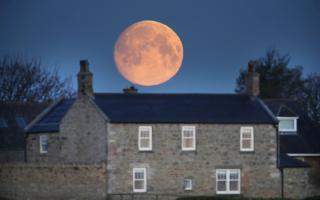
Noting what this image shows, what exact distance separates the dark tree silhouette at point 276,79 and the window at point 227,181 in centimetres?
3716

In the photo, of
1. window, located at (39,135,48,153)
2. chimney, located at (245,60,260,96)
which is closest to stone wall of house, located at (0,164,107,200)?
window, located at (39,135,48,153)

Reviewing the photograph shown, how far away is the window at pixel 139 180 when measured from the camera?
6269 centimetres

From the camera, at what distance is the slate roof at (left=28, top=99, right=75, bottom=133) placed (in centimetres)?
6850

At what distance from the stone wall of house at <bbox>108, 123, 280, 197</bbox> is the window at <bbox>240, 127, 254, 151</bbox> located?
0.28 metres

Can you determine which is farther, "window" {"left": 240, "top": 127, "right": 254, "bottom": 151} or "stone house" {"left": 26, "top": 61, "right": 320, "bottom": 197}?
"window" {"left": 240, "top": 127, "right": 254, "bottom": 151}

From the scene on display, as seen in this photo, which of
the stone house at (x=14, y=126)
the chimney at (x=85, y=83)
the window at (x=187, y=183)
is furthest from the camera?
the stone house at (x=14, y=126)

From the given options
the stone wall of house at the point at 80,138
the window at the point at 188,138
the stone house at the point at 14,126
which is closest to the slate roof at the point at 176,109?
the window at the point at 188,138

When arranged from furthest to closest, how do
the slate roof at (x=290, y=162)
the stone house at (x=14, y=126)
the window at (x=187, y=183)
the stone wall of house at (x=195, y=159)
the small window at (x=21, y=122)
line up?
the small window at (x=21, y=122) < the stone house at (x=14, y=126) < the slate roof at (x=290, y=162) < the window at (x=187, y=183) < the stone wall of house at (x=195, y=159)

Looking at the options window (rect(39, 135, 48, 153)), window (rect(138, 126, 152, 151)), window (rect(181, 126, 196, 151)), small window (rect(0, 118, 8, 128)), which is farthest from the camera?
small window (rect(0, 118, 8, 128))

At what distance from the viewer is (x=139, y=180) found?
206ft

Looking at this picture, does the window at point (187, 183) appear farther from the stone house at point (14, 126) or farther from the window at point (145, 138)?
the stone house at point (14, 126)

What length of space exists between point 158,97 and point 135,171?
6.80 metres

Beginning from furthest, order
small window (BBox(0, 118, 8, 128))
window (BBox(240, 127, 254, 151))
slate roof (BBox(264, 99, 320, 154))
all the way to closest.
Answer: small window (BBox(0, 118, 8, 128)) → slate roof (BBox(264, 99, 320, 154)) → window (BBox(240, 127, 254, 151))

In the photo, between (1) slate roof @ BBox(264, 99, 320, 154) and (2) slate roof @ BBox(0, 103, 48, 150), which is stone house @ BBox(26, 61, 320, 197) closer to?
(1) slate roof @ BBox(264, 99, 320, 154)
